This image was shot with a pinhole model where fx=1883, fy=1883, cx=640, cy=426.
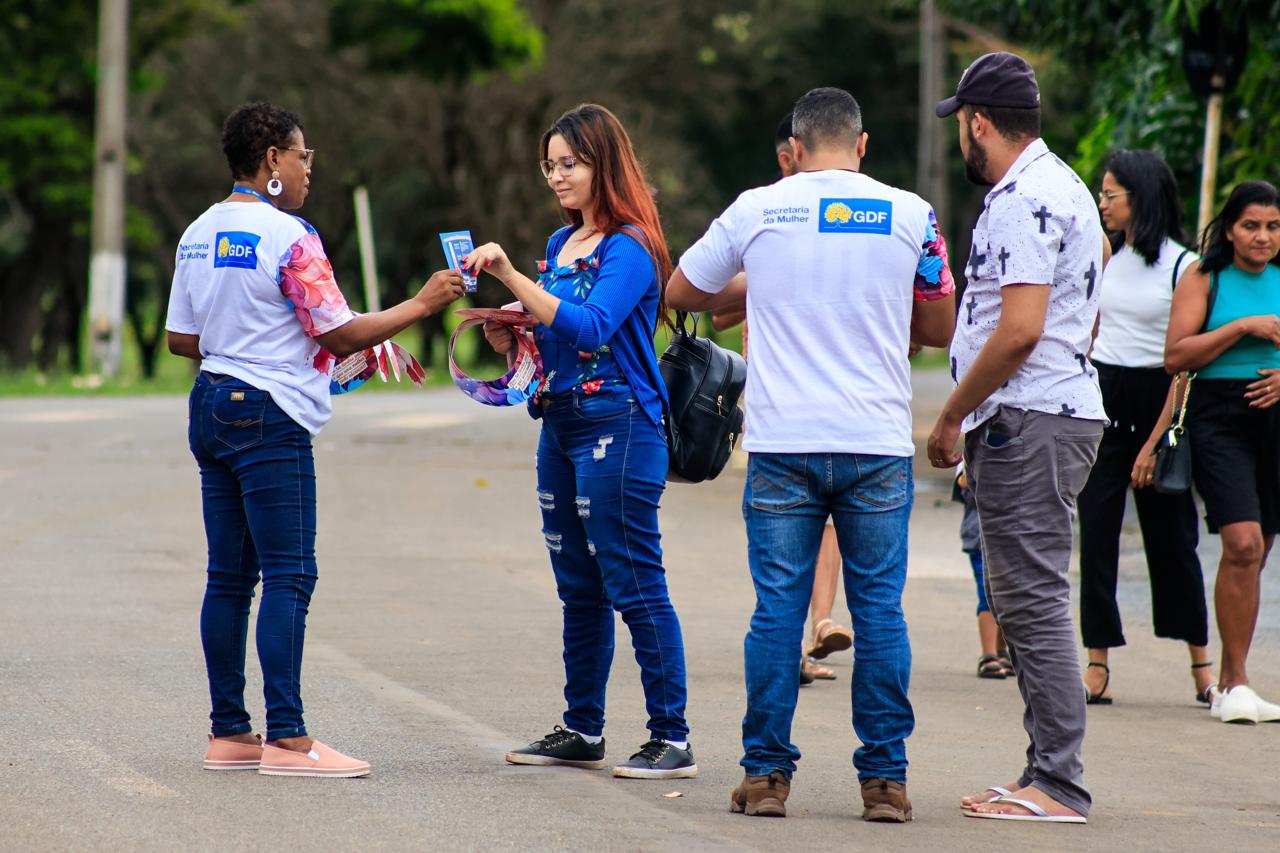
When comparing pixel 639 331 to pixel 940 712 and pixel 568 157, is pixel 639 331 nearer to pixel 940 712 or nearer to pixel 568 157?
pixel 568 157

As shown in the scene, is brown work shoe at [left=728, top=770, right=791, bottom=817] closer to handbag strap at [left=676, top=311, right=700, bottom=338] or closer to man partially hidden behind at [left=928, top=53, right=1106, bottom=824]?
man partially hidden behind at [left=928, top=53, right=1106, bottom=824]

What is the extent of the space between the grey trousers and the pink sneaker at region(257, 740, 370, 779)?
1.93 m

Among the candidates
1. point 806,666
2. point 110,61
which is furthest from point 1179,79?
point 110,61

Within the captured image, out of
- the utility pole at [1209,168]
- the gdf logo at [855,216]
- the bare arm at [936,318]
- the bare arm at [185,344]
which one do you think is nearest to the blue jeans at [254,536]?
the bare arm at [185,344]

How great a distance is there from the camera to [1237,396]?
6.97 metres

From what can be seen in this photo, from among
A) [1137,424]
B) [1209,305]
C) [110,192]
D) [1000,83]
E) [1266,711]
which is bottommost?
[1266,711]

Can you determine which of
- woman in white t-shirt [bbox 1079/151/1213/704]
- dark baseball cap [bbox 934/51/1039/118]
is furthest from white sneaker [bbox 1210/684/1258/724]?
dark baseball cap [bbox 934/51/1039/118]

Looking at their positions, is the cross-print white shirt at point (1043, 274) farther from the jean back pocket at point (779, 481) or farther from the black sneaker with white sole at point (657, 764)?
the black sneaker with white sole at point (657, 764)

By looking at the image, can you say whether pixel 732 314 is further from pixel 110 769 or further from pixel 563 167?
pixel 110 769

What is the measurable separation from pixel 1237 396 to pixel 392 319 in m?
3.33

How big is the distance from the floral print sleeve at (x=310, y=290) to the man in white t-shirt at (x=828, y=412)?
Answer: 1043 mm

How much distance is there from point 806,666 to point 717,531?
4.64 meters

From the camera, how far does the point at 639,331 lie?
5.54 meters

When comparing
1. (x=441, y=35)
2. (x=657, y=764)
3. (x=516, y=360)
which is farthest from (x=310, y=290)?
(x=441, y=35)
